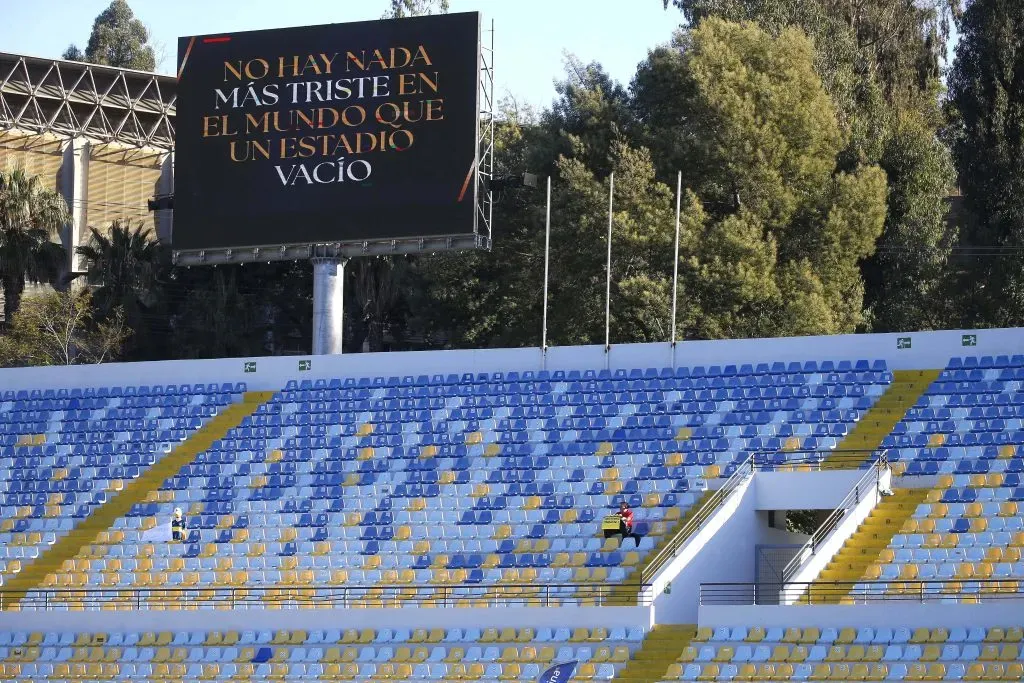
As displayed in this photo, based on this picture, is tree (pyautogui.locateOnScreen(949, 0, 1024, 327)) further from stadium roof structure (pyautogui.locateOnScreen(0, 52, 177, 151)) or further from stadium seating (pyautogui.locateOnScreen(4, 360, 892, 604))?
stadium roof structure (pyautogui.locateOnScreen(0, 52, 177, 151))

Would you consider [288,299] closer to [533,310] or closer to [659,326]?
[533,310]

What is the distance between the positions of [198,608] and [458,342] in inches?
748

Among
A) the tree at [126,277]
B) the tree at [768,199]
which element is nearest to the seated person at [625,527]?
the tree at [768,199]

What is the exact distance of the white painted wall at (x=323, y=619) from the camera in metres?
23.4

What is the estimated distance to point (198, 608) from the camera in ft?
85.0

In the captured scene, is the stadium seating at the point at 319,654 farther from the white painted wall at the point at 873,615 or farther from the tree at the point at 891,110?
the tree at the point at 891,110

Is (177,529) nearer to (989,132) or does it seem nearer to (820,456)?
(820,456)

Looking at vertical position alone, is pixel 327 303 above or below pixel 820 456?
above

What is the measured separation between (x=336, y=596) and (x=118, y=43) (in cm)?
5677

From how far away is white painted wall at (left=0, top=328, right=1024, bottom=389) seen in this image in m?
28.2

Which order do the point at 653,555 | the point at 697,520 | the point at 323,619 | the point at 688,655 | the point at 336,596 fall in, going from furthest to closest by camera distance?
1. the point at 336,596
2. the point at 697,520
3. the point at 653,555
4. the point at 323,619
5. the point at 688,655

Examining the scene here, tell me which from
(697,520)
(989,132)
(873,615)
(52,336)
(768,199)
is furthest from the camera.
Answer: (52,336)

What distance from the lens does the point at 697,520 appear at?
25.5 metres

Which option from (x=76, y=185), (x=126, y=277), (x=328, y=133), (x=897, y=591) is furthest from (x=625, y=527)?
(x=76, y=185)
